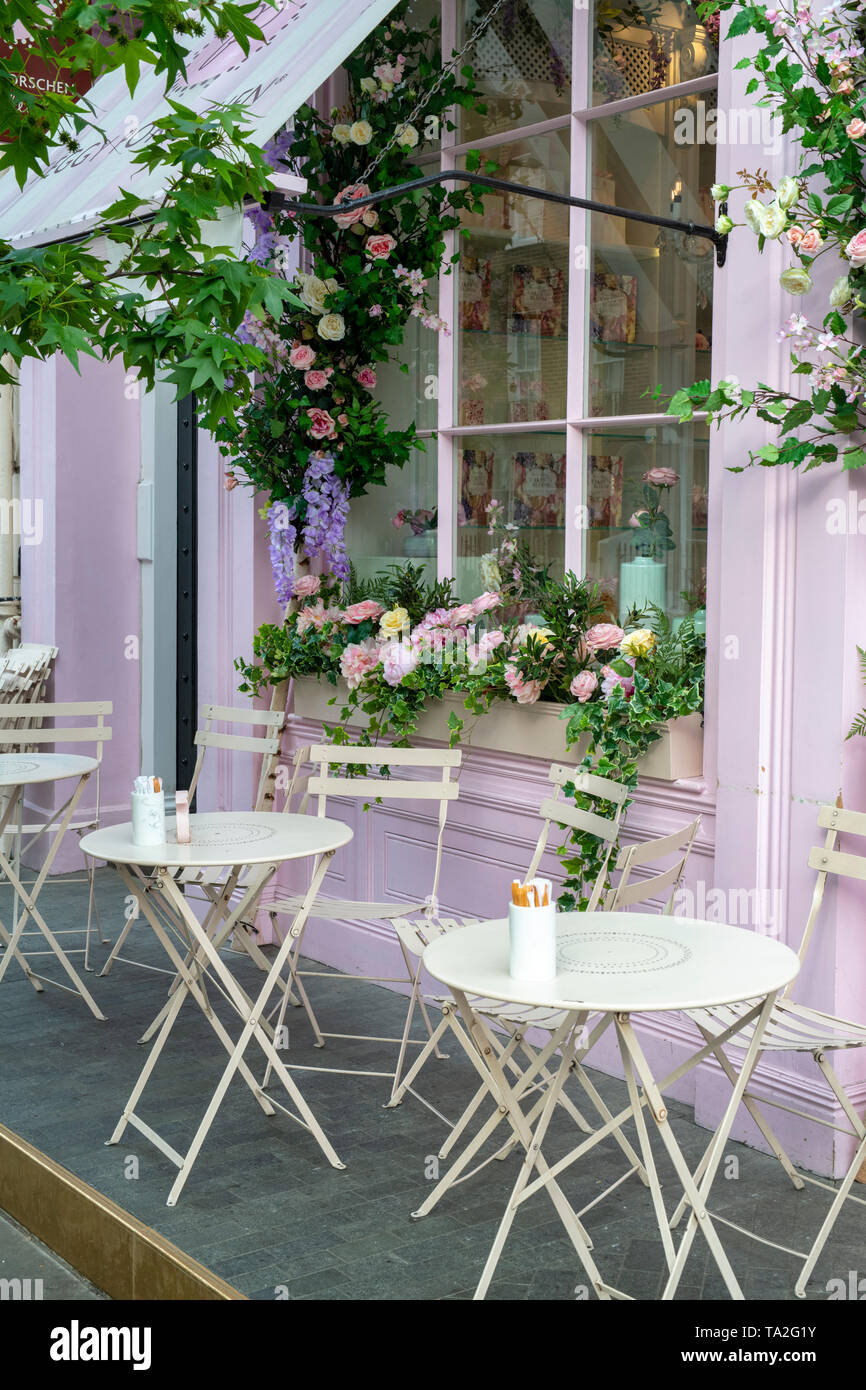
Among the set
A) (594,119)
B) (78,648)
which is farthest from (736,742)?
(78,648)

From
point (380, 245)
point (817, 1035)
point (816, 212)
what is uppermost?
point (380, 245)

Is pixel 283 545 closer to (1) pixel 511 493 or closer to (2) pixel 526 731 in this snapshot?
(1) pixel 511 493

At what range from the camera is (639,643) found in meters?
4.35

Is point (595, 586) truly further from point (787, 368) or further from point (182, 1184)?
point (182, 1184)

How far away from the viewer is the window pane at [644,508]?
446 cm

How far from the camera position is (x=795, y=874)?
12.7 ft

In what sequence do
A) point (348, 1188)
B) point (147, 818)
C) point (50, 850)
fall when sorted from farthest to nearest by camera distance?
1. point (50, 850)
2. point (147, 818)
3. point (348, 1188)

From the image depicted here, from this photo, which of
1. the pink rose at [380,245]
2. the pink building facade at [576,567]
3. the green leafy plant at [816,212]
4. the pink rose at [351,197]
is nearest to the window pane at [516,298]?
the pink building facade at [576,567]

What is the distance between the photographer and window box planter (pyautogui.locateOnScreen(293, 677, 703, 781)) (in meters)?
4.29

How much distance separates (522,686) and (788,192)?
1779mm

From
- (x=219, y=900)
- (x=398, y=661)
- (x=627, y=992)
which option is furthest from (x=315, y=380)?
(x=627, y=992)

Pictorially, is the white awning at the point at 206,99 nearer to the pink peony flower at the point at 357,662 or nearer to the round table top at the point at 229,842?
the pink peony flower at the point at 357,662

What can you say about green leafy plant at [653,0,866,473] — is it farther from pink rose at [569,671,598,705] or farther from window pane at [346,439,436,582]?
window pane at [346,439,436,582]
